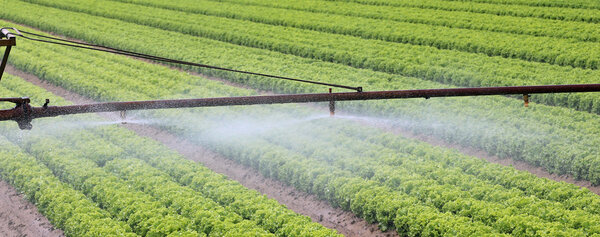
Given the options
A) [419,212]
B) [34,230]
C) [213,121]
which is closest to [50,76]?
[213,121]

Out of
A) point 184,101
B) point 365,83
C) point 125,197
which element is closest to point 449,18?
point 365,83

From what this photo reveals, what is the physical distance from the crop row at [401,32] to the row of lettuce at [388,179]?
6293mm

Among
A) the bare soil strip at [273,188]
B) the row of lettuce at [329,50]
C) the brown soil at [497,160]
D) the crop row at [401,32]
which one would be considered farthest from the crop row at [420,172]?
the crop row at [401,32]

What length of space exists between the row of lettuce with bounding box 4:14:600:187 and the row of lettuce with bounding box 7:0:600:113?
0.18m

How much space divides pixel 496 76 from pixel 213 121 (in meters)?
9.11

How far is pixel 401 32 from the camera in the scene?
95.8 ft

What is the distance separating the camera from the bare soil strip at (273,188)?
1362 cm

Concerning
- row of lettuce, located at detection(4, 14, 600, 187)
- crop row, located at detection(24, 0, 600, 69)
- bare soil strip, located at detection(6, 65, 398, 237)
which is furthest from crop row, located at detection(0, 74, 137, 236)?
crop row, located at detection(24, 0, 600, 69)

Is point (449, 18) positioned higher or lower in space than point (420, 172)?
higher

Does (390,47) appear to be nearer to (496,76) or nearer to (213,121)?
(496,76)

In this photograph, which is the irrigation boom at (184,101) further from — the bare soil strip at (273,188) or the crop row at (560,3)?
the crop row at (560,3)

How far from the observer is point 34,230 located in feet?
45.5

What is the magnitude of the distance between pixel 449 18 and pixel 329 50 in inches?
303

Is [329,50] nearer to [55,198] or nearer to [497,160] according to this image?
[497,160]
